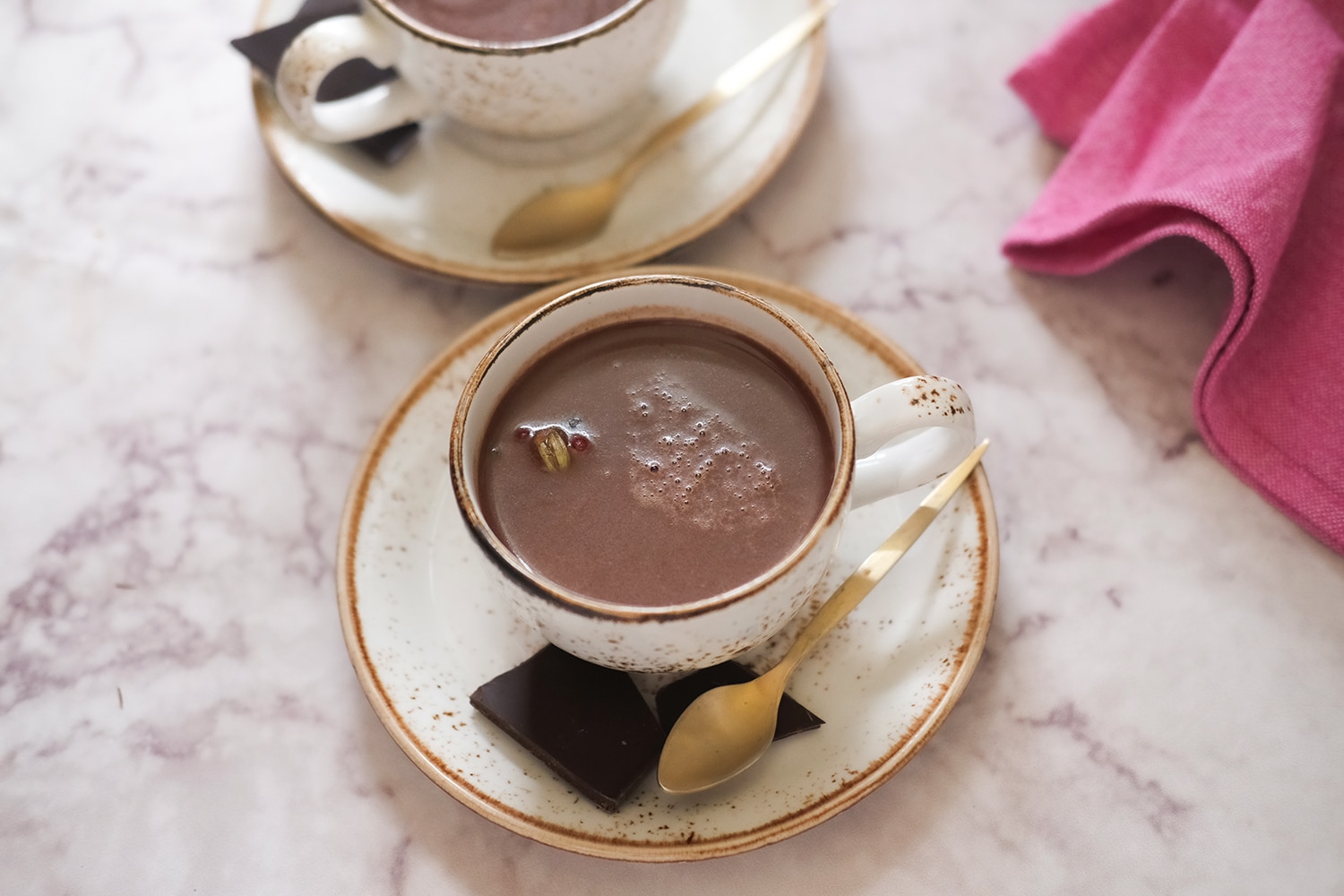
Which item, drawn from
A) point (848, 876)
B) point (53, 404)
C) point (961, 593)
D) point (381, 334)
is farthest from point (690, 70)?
point (848, 876)

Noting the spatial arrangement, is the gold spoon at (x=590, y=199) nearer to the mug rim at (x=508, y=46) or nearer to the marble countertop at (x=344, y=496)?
the marble countertop at (x=344, y=496)

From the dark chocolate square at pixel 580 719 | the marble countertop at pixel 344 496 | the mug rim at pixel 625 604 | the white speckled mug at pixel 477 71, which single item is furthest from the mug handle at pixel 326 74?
the dark chocolate square at pixel 580 719

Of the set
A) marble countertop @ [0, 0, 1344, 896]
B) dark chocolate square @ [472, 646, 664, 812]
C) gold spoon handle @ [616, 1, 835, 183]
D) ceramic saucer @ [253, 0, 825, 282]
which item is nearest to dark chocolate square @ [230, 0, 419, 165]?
ceramic saucer @ [253, 0, 825, 282]

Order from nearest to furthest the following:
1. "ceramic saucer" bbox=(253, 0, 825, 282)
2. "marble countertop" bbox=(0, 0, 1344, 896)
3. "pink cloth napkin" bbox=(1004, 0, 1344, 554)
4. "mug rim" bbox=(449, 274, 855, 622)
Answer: "mug rim" bbox=(449, 274, 855, 622) < "marble countertop" bbox=(0, 0, 1344, 896) < "pink cloth napkin" bbox=(1004, 0, 1344, 554) < "ceramic saucer" bbox=(253, 0, 825, 282)

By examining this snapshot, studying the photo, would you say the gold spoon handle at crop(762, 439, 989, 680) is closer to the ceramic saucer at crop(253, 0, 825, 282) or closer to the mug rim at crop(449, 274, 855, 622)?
the mug rim at crop(449, 274, 855, 622)

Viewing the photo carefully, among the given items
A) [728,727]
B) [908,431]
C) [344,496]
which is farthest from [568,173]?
[728,727]

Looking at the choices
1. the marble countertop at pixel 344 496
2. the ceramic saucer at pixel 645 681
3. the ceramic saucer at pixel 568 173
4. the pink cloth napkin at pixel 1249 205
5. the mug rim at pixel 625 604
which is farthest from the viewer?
the ceramic saucer at pixel 568 173

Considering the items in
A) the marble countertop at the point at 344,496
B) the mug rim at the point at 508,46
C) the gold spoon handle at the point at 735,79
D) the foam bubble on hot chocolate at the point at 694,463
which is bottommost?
the marble countertop at the point at 344,496
